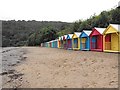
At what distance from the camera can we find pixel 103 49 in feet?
74.9

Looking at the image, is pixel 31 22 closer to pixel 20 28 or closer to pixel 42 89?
pixel 20 28

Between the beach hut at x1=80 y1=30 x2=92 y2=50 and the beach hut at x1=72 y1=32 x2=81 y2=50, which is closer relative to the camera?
the beach hut at x1=80 y1=30 x2=92 y2=50

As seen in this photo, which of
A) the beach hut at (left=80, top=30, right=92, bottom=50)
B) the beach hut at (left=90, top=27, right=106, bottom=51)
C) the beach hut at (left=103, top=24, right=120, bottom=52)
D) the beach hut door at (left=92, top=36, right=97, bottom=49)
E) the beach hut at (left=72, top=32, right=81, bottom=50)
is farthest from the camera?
the beach hut at (left=72, top=32, right=81, bottom=50)

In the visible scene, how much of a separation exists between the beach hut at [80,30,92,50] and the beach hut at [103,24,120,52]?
4453 mm

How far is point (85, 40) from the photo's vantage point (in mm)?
29766

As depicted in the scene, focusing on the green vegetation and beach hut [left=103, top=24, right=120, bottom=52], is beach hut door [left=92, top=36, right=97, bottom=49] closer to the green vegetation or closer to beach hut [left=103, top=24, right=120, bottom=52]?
beach hut [left=103, top=24, right=120, bottom=52]

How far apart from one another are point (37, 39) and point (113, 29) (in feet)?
270

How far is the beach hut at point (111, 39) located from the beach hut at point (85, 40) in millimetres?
4453

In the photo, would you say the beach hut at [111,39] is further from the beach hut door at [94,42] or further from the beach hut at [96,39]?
the beach hut door at [94,42]

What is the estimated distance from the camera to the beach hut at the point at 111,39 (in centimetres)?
2081

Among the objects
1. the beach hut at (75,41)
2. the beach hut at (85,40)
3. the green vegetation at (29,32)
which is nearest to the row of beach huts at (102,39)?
the beach hut at (85,40)

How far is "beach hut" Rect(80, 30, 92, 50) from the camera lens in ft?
91.1

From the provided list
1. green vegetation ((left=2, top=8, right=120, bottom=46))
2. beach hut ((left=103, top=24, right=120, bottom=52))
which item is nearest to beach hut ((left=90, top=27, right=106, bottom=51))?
beach hut ((left=103, top=24, right=120, bottom=52))

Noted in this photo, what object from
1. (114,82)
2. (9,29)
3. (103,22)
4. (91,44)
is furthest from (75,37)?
(9,29)
